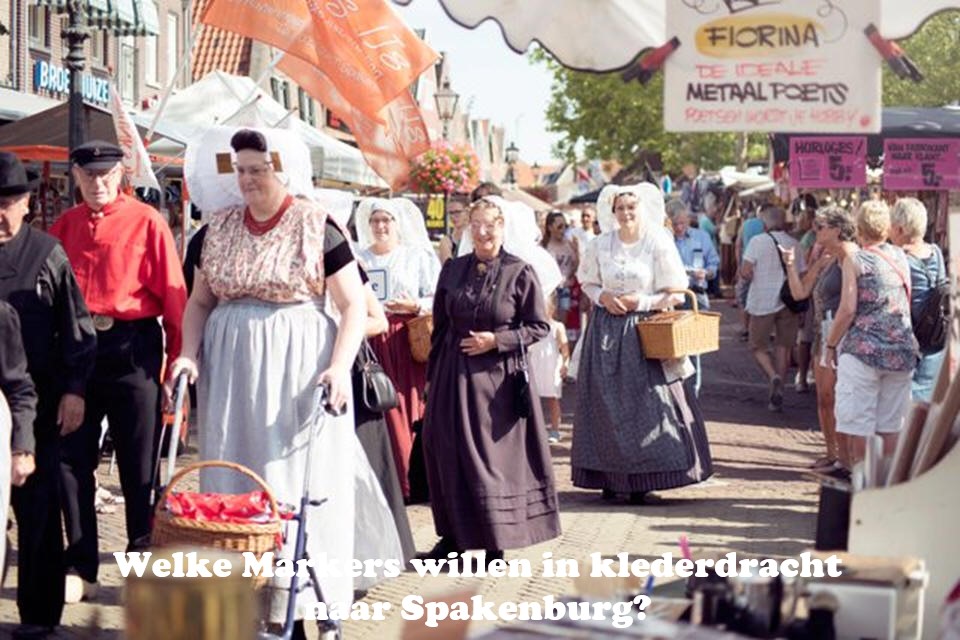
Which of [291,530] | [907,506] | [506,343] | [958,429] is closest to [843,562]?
[907,506]

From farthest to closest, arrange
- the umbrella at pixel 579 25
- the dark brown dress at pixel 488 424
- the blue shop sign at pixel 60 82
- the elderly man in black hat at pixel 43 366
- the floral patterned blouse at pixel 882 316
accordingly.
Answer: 1. the blue shop sign at pixel 60 82
2. the floral patterned blouse at pixel 882 316
3. the dark brown dress at pixel 488 424
4. the elderly man in black hat at pixel 43 366
5. the umbrella at pixel 579 25

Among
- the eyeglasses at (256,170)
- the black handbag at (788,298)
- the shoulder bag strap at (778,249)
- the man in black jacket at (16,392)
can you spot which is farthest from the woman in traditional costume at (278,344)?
the shoulder bag strap at (778,249)

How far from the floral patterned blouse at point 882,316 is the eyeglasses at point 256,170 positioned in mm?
4461

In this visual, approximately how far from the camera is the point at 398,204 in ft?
34.8

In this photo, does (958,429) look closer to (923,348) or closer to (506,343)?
(506,343)

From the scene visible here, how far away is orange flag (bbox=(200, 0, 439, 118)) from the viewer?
27.5 ft

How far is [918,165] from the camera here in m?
13.7

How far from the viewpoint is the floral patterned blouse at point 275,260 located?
6.12 metres

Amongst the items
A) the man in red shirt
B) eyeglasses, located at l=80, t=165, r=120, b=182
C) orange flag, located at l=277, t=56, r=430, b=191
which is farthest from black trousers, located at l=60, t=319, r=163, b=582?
orange flag, located at l=277, t=56, r=430, b=191

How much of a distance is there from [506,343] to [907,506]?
435cm

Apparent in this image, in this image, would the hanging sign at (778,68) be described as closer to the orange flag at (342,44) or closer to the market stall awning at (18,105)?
the orange flag at (342,44)

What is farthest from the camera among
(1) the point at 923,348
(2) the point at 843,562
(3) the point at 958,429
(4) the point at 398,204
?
(4) the point at 398,204

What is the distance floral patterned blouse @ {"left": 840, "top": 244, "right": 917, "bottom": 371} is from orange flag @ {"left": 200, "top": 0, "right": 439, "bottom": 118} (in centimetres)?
281

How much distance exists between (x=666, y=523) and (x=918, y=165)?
5.35 meters
